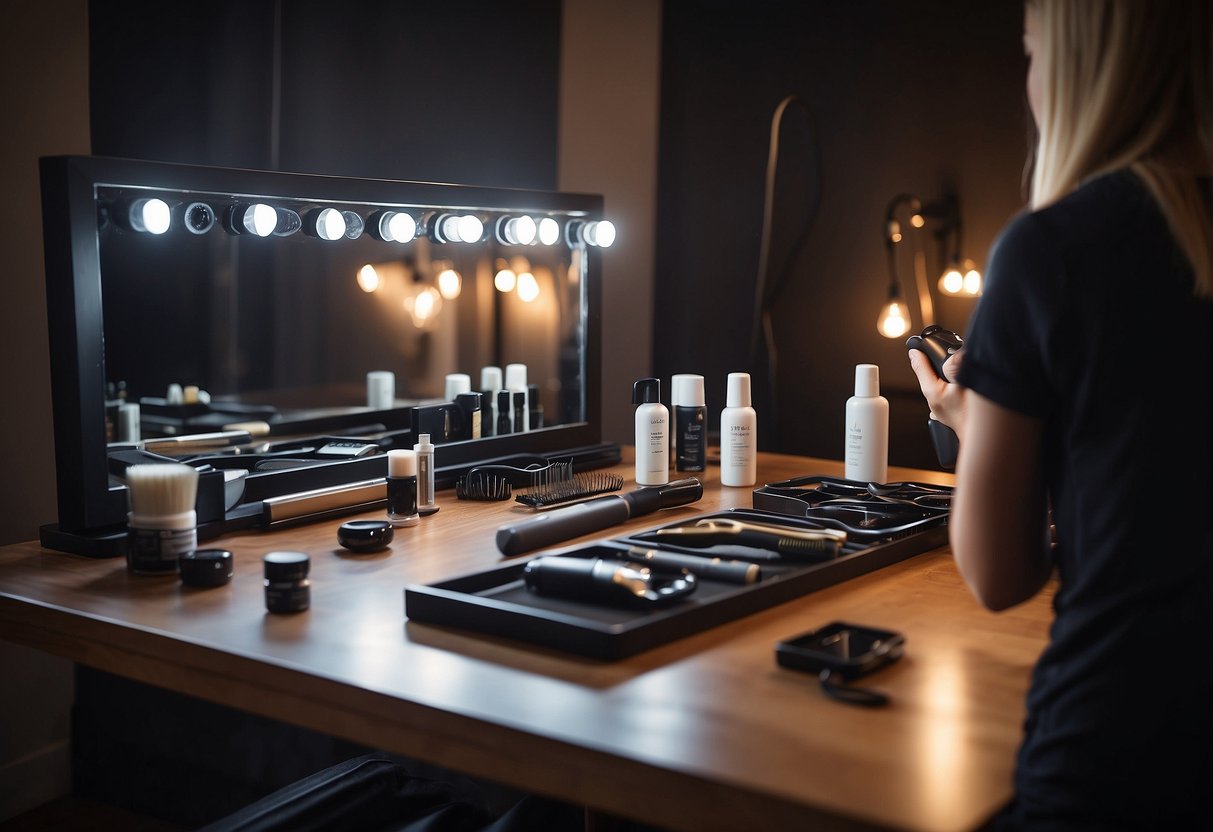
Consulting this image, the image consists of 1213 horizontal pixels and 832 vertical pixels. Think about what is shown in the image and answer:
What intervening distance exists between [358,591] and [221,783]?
1.13 metres

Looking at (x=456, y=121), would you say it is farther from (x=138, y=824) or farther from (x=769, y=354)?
(x=138, y=824)

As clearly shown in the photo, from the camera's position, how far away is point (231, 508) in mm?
1698

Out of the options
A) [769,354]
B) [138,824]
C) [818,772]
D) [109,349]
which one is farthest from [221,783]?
[818,772]

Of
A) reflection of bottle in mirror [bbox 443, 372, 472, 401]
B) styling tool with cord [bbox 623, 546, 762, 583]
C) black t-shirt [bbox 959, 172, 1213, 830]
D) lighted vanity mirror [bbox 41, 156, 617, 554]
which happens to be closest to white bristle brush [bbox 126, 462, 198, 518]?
lighted vanity mirror [bbox 41, 156, 617, 554]

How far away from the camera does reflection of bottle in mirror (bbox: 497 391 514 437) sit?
2.20 meters

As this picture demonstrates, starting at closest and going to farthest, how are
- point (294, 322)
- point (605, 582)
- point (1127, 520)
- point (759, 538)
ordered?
point (1127, 520), point (605, 582), point (759, 538), point (294, 322)

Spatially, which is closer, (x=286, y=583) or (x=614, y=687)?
(x=614, y=687)

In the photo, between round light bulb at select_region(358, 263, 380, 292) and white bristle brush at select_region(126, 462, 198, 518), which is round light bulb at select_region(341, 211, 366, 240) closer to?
round light bulb at select_region(358, 263, 380, 292)

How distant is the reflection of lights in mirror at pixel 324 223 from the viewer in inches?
73.6

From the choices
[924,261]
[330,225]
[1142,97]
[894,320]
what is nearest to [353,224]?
[330,225]

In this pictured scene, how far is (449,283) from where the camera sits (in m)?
2.33

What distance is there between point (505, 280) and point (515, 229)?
0.19m

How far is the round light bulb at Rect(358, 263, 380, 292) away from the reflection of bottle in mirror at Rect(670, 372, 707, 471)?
0.62 meters

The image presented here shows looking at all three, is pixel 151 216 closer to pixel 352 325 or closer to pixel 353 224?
pixel 353 224
